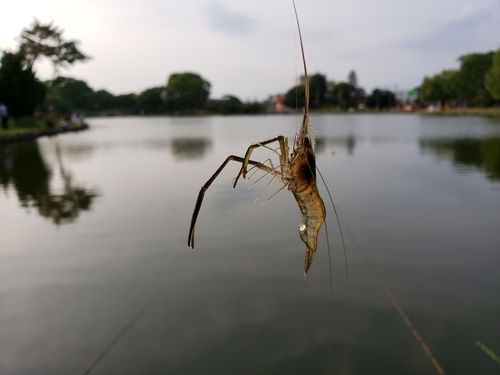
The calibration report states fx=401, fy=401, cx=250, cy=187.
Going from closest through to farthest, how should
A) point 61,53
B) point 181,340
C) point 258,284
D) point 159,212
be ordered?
1. point 181,340
2. point 258,284
3. point 159,212
4. point 61,53

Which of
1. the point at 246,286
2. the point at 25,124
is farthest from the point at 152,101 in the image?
the point at 246,286

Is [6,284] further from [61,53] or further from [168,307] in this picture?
[61,53]

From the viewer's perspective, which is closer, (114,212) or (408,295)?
(408,295)

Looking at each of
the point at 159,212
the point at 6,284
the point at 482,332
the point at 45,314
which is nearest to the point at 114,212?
the point at 159,212

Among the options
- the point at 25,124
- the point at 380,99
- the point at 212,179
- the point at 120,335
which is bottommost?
the point at 120,335

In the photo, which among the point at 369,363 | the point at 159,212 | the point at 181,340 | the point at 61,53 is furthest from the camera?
the point at 61,53

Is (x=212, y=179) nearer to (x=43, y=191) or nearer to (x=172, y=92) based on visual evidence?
(x=43, y=191)

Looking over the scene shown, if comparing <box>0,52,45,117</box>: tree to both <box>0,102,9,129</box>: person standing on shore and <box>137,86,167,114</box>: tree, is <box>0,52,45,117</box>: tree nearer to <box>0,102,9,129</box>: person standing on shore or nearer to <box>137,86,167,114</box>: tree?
<box>0,102,9,129</box>: person standing on shore
